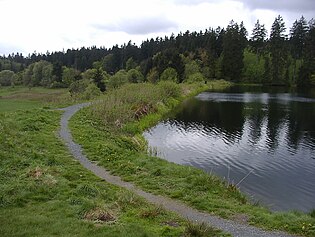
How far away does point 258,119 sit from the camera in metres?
48.1

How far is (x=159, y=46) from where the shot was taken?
499 ft

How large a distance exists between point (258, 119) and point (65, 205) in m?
39.4

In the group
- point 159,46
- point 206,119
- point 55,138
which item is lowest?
point 206,119

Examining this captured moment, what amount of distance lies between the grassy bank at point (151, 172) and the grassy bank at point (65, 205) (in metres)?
1.91

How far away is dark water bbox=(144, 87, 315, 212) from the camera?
21656mm

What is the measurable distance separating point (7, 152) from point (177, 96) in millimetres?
50102

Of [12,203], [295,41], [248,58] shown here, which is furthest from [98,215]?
[295,41]

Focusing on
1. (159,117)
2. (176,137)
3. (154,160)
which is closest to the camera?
(154,160)

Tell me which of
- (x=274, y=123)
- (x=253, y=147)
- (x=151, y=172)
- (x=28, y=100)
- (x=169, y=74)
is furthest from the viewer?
(x=169, y=74)

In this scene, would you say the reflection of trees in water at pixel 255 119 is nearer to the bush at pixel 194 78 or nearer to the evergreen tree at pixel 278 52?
the bush at pixel 194 78

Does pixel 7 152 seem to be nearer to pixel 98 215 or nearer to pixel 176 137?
pixel 98 215

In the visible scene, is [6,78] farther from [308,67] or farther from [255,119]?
[255,119]

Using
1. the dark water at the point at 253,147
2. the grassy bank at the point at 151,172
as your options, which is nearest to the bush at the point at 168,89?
the dark water at the point at 253,147

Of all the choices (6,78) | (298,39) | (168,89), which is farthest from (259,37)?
(6,78)
